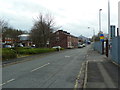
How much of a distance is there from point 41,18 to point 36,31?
152 inches

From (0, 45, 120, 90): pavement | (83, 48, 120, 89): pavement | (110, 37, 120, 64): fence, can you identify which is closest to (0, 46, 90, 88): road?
(0, 45, 120, 90): pavement

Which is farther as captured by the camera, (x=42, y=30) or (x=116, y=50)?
(x=42, y=30)

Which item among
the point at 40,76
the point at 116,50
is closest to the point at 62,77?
the point at 40,76

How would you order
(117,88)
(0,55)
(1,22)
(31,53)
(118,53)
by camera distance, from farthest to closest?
(1,22) < (31,53) < (0,55) < (118,53) < (117,88)

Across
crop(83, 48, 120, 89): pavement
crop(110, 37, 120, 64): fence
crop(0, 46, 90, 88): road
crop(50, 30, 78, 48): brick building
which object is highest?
crop(50, 30, 78, 48): brick building

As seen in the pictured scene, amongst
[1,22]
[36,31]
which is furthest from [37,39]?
[1,22]

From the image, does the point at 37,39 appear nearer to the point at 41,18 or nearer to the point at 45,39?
the point at 45,39

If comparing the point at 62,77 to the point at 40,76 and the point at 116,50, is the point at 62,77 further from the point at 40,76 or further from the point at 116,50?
the point at 116,50

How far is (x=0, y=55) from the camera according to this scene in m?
20.1

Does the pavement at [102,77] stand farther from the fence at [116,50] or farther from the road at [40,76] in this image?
the fence at [116,50]

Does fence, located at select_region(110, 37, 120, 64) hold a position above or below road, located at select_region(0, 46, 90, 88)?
above

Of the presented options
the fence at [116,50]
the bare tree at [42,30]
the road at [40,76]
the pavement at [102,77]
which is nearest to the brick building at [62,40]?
the bare tree at [42,30]

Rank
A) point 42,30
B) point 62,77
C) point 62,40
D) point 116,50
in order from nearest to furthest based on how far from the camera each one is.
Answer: point 62,77 < point 116,50 < point 42,30 < point 62,40

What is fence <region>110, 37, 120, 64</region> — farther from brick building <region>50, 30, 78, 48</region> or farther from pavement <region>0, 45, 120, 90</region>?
brick building <region>50, 30, 78, 48</region>
